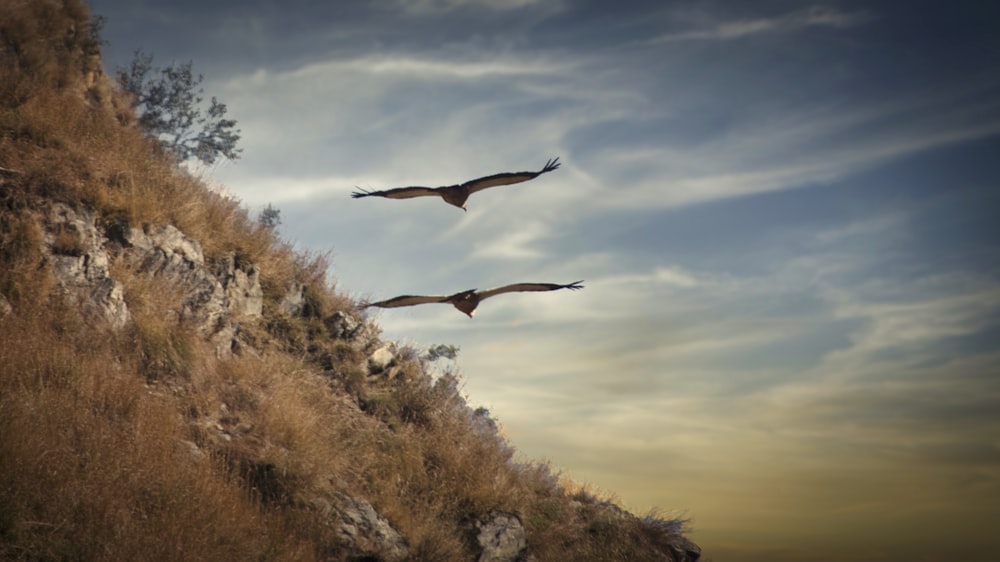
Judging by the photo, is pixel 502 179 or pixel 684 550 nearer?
pixel 502 179

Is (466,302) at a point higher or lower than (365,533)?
higher

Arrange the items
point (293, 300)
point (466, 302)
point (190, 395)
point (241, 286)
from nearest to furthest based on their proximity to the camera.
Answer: point (190, 395)
point (466, 302)
point (241, 286)
point (293, 300)

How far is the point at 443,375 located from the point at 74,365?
6.18 m

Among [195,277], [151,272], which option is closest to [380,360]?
[195,277]

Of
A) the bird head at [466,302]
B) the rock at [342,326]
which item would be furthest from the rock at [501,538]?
the rock at [342,326]

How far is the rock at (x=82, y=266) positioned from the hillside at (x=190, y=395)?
0.03 meters

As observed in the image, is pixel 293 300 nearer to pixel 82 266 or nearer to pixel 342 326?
pixel 342 326

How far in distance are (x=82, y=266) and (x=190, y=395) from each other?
2.15 m

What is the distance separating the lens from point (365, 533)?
28.2ft

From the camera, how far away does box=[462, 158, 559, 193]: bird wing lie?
8406mm

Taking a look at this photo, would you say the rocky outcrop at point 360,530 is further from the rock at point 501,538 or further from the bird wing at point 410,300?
the bird wing at point 410,300

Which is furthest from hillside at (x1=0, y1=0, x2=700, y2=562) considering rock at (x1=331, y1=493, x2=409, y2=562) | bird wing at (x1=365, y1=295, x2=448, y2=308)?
bird wing at (x1=365, y1=295, x2=448, y2=308)

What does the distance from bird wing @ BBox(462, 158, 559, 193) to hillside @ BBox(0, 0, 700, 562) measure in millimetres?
3707

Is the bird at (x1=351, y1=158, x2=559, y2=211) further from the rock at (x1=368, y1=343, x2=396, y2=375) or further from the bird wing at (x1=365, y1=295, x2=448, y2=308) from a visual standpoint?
the rock at (x1=368, y1=343, x2=396, y2=375)
